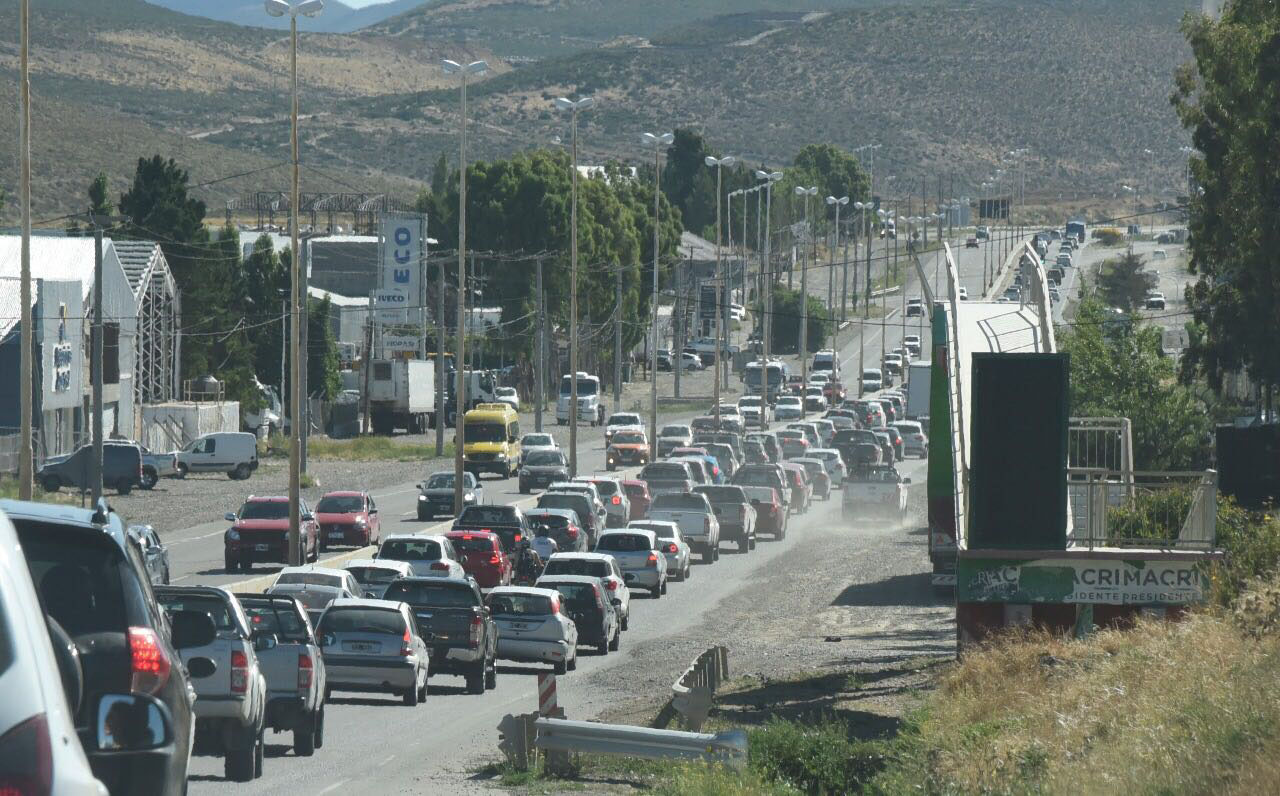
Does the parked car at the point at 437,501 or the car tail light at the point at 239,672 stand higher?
the car tail light at the point at 239,672

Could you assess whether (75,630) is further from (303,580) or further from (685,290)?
(685,290)

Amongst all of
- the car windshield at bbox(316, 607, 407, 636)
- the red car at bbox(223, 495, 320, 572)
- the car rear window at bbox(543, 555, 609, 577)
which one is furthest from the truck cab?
the car windshield at bbox(316, 607, 407, 636)

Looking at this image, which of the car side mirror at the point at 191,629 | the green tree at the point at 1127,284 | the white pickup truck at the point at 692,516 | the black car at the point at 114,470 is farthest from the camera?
the green tree at the point at 1127,284

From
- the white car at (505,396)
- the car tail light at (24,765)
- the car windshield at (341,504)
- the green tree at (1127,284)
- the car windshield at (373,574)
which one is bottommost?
the car windshield at (373,574)

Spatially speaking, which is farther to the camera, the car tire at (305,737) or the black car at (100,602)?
the car tire at (305,737)

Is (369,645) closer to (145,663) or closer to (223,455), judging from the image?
(145,663)

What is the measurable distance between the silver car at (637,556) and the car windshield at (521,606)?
1136 centimetres

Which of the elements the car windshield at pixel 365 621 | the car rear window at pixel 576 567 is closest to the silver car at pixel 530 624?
the car rear window at pixel 576 567

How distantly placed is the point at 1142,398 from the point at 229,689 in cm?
4034

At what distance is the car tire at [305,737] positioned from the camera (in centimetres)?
2020

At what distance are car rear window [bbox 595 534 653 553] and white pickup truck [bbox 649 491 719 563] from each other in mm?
6141

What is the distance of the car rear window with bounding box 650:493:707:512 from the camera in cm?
4766

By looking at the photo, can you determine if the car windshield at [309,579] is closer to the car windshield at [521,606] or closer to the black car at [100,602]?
the car windshield at [521,606]

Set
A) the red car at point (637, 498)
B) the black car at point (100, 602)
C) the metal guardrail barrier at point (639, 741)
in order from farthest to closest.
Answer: the red car at point (637, 498)
the metal guardrail barrier at point (639, 741)
the black car at point (100, 602)
